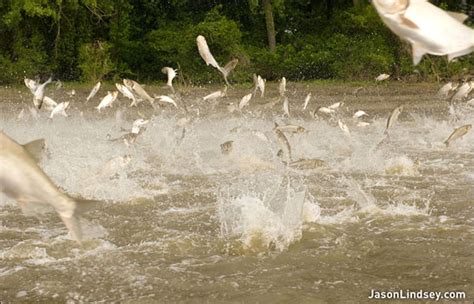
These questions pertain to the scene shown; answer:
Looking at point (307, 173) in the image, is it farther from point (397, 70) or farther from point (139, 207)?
point (397, 70)

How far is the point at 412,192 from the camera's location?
343 inches

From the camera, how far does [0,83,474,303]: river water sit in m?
5.44

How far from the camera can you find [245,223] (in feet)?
21.9

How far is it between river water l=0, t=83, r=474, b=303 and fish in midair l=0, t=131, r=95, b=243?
0.25m

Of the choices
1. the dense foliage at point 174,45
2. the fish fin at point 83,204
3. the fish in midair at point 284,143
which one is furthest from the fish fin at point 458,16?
the dense foliage at point 174,45

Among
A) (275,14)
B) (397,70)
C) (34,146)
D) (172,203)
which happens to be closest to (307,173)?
(172,203)

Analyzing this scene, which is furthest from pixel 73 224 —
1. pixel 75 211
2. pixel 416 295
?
pixel 416 295

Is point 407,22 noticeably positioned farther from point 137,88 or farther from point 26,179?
point 137,88

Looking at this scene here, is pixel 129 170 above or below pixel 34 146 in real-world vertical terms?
below

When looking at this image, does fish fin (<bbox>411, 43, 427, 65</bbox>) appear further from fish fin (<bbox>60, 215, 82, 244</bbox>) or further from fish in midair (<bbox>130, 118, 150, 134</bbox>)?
fish in midair (<bbox>130, 118, 150, 134</bbox>)

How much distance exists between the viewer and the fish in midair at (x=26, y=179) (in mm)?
3264

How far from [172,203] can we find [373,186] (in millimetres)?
2439

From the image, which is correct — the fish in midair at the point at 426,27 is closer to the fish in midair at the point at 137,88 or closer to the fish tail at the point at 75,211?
the fish tail at the point at 75,211

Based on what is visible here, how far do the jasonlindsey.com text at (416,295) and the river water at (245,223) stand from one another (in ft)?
0.24
